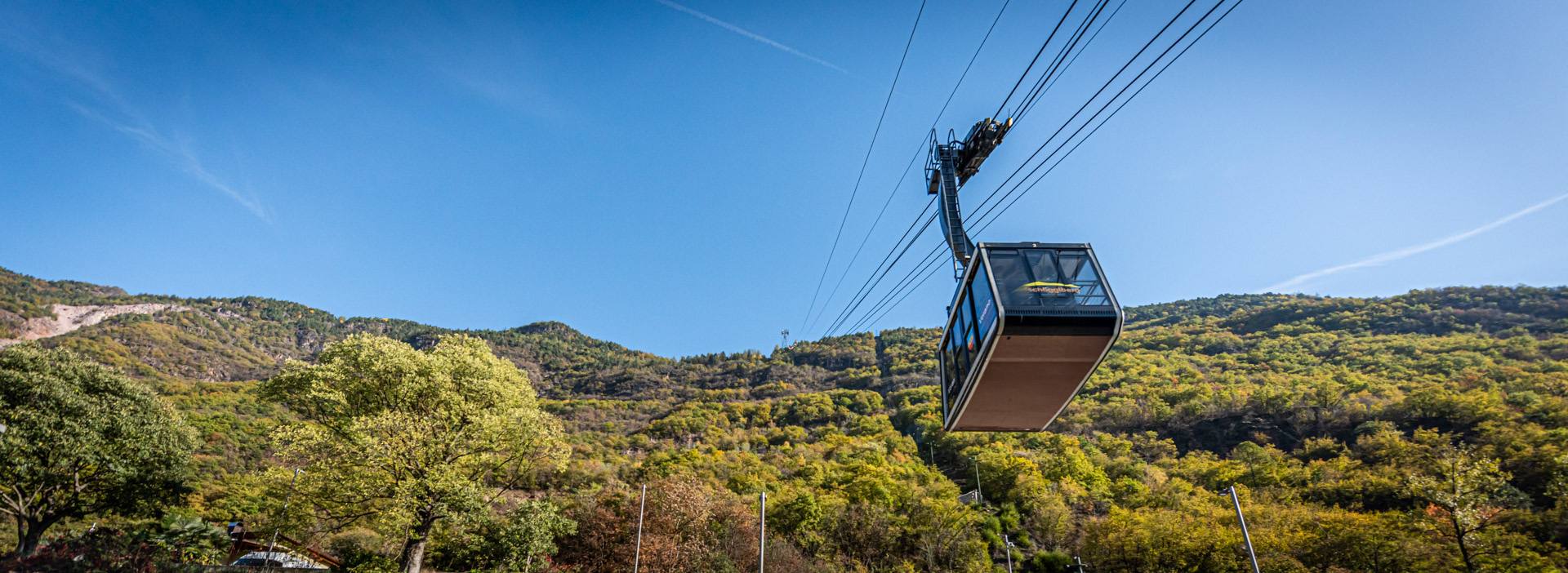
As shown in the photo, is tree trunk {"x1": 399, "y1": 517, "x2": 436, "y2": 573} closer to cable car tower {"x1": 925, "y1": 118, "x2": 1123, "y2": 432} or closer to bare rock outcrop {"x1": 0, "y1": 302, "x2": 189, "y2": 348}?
cable car tower {"x1": 925, "y1": 118, "x2": 1123, "y2": 432}

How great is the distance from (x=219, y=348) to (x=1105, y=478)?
123408mm

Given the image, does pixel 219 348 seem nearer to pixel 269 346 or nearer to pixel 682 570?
pixel 269 346

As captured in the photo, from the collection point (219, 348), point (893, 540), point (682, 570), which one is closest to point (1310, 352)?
point (893, 540)

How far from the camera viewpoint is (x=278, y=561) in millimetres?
25062

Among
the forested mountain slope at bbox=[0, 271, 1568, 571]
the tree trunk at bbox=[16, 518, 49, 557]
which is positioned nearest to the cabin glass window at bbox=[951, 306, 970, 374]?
the forested mountain slope at bbox=[0, 271, 1568, 571]

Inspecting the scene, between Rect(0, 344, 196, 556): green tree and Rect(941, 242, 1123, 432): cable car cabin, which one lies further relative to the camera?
Rect(0, 344, 196, 556): green tree

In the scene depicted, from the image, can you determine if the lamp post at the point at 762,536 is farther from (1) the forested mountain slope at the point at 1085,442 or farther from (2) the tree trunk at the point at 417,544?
(2) the tree trunk at the point at 417,544

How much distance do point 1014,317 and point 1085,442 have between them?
6293cm

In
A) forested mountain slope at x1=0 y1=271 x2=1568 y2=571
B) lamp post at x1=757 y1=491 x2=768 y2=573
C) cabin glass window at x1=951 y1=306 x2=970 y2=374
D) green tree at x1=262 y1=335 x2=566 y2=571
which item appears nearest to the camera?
cabin glass window at x1=951 y1=306 x2=970 y2=374

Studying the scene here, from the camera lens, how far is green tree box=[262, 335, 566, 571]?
21609mm

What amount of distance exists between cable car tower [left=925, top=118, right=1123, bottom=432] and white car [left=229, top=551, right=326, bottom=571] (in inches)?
968

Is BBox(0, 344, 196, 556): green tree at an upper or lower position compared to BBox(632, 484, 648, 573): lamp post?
upper

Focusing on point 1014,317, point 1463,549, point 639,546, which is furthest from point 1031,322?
point 1463,549

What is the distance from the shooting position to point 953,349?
13281mm
